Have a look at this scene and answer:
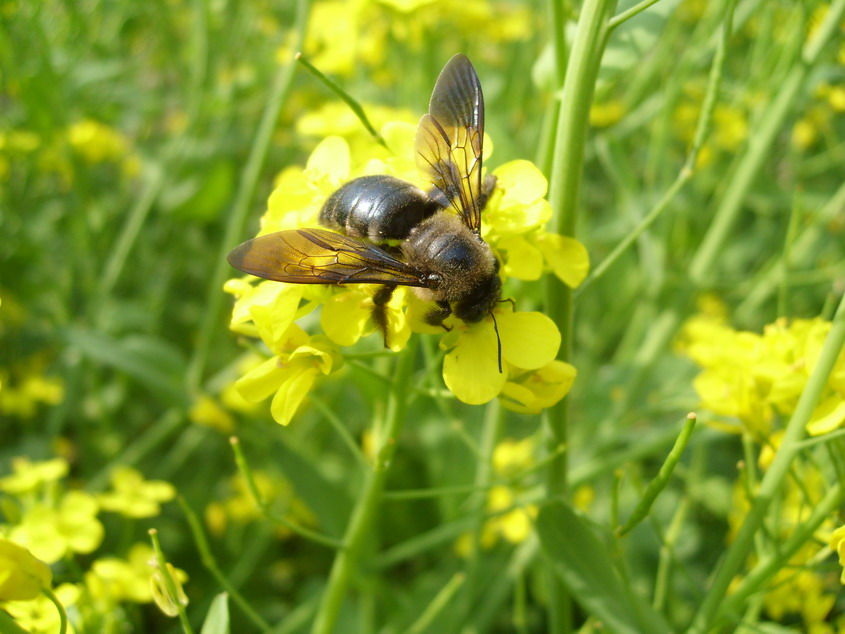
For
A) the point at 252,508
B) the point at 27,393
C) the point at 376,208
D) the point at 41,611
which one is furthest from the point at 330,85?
the point at 27,393

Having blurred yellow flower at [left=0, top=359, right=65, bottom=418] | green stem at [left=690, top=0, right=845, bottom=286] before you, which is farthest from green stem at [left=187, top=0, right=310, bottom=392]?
green stem at [left=690, top=0, right=845, bottom=286]

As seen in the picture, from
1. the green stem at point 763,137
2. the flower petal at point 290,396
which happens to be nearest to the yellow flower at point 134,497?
the flower petal at point 290,396

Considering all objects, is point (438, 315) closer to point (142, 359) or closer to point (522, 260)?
point (522, 260)

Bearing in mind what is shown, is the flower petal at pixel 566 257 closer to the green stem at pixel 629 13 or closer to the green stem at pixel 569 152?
the green stem at pixel 569 152

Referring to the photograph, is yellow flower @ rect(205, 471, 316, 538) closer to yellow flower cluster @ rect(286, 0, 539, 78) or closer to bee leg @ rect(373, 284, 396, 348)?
yellow flower cluster @ rect(286, 0, 539, 78)

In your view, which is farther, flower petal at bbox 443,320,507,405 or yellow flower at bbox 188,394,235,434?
yellow flower at bbox 188,394,235,434
